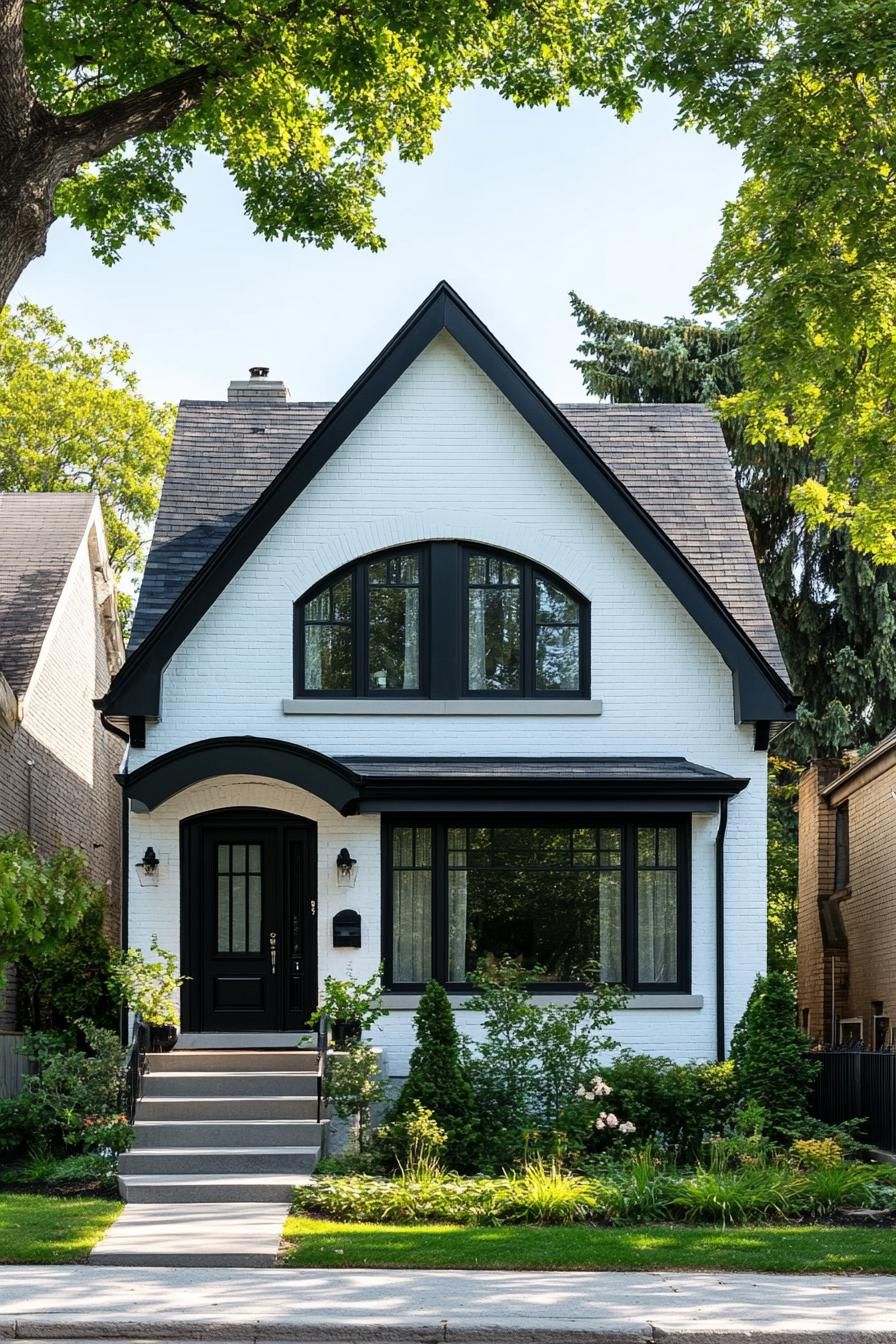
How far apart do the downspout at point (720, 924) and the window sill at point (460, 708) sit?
1.84 metres

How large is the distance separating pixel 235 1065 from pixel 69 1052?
180cm

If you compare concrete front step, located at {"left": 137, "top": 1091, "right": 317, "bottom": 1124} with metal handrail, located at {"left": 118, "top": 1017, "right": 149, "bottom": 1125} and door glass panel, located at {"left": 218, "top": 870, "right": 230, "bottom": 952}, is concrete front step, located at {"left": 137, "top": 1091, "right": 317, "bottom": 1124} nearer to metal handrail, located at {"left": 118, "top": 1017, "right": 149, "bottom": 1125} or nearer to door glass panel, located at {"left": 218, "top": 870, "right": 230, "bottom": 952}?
metal handrail, located at {"left": 118, "top": 1017, "right": 149, "bottom": 1125}

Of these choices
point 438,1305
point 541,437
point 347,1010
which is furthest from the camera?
point 541,437

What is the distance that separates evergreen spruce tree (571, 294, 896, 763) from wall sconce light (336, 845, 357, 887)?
58.5 ft

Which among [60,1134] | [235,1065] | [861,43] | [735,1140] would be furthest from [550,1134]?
[861,43]

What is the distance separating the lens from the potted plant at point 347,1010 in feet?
55.2

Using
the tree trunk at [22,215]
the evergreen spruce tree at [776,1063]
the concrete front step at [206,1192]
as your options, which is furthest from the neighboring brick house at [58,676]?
the evergreen spruce tree at [776,1063]

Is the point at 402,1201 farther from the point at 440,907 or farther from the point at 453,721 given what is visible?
the point at 453,721

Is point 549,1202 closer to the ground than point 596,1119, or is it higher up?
closer to the ground

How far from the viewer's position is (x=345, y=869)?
59.7ft

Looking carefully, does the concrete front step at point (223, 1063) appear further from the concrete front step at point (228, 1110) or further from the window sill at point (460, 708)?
the window sill at point (460, 708)

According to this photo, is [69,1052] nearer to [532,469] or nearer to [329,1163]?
[329,1163]

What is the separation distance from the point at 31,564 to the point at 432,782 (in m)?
8.82

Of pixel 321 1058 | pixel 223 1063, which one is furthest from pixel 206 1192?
pixel 223 1063
